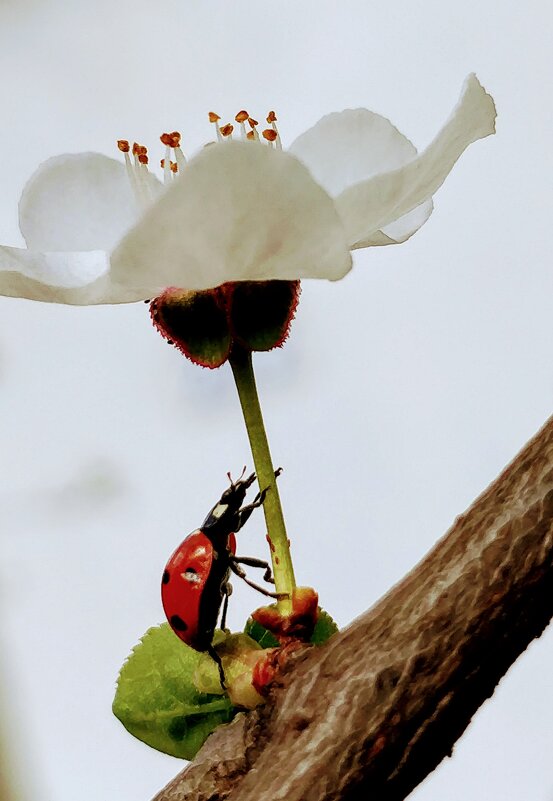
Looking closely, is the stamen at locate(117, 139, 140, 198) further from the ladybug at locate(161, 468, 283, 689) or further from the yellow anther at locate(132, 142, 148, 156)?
the ladybug at locate(161, 468, 283, 689)

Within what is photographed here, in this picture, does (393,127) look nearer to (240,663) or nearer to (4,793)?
(240,663)

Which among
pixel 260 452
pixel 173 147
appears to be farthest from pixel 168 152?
pixel 260 452

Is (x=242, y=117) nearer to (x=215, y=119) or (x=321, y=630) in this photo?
(x=215, y=119)

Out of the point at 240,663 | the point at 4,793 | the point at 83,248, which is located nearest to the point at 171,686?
the point at 240,663

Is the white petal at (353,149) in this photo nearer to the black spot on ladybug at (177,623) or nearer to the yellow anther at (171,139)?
the yellow anther at (171,139)

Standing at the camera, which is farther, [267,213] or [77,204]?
[77,204]

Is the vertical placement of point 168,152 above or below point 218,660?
above
